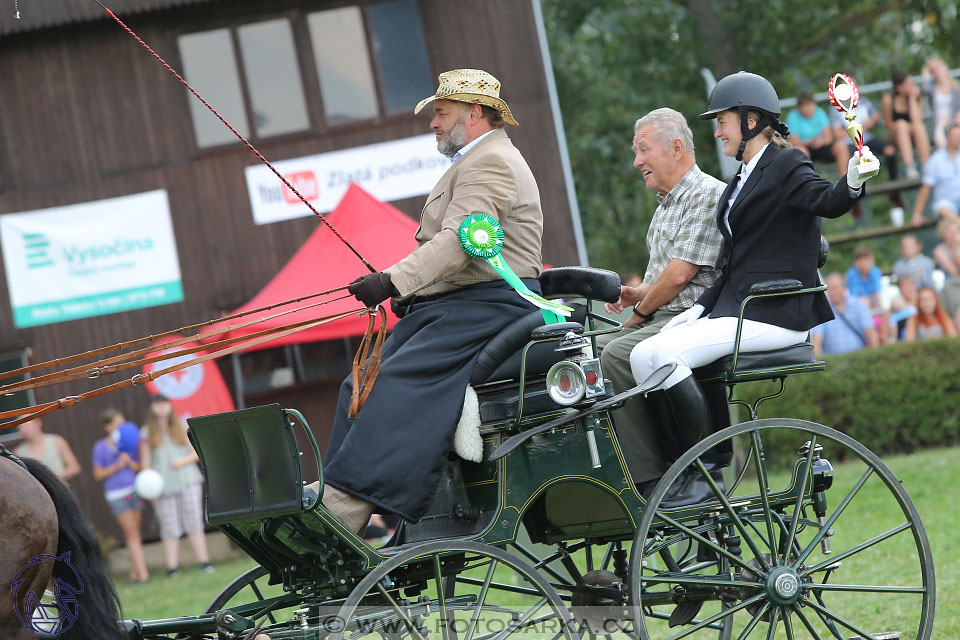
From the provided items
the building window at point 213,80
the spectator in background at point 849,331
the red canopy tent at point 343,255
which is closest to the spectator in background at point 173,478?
the red canopy tent at point 343,255

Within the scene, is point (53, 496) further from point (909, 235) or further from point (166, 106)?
point (909, 235)

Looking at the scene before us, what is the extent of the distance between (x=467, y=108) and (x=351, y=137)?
8970 millimetres

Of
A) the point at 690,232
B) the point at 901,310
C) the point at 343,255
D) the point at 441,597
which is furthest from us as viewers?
the point at 901,310

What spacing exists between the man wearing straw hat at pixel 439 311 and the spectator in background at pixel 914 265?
Answer: 9.30 meters

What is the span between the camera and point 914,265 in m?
12.8

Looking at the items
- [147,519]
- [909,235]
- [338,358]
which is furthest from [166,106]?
[909,235]

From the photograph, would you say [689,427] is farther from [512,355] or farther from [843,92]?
[843,92]

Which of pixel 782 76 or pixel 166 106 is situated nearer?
pixel 166 106

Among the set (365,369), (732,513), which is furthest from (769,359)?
(365,369)

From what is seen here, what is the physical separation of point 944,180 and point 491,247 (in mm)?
10288

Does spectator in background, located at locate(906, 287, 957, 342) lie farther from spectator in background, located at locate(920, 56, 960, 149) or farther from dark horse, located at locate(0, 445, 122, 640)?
dark horse, located at locate(0, 445, 122, 640)

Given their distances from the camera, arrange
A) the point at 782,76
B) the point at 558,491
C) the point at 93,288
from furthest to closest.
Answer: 1. the point at 782,76
2. the point at 93,288
3. the point at 558,491

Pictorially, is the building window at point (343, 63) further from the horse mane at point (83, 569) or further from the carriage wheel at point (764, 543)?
the horse mane at point (83, 569)

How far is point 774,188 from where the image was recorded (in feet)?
14.7
